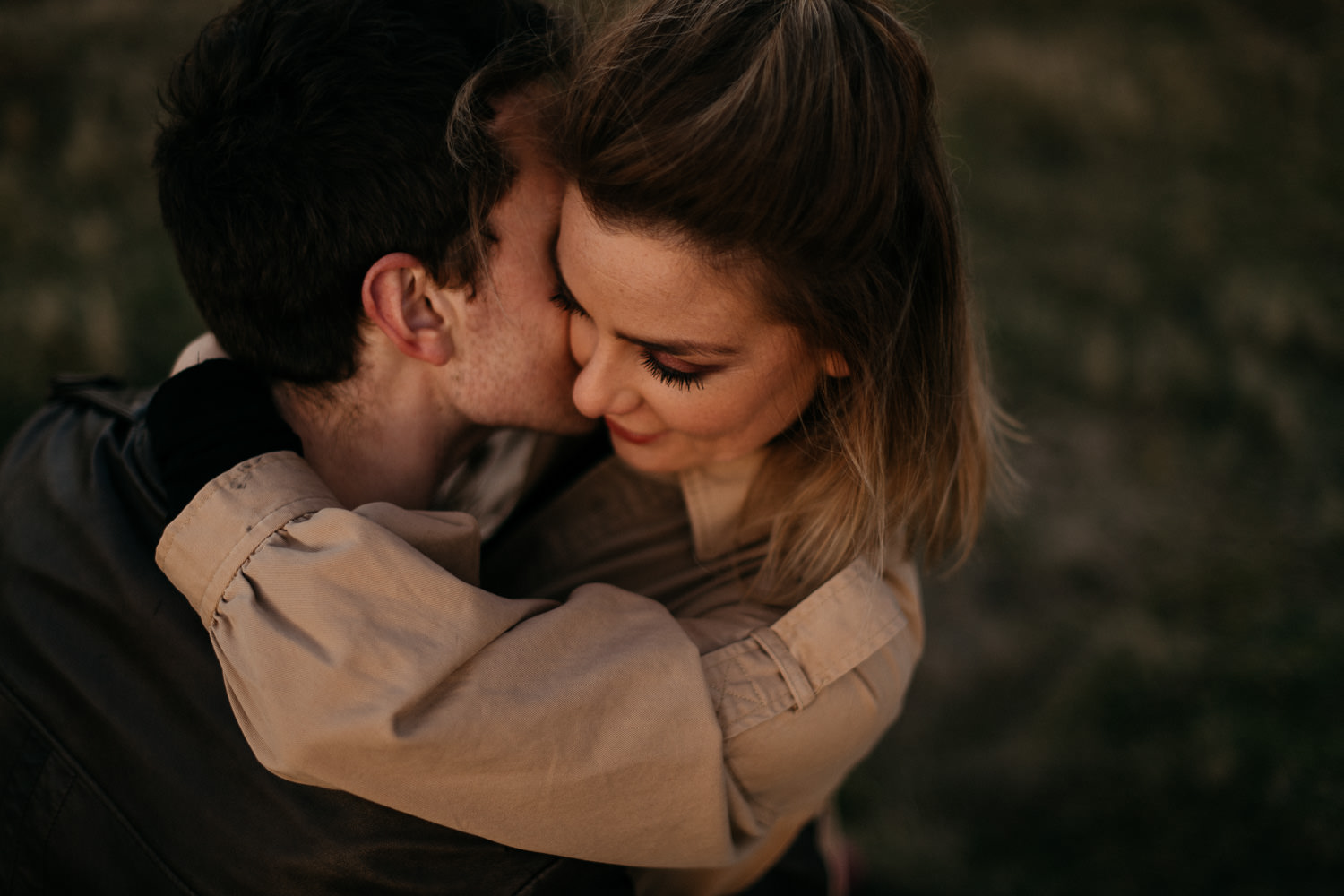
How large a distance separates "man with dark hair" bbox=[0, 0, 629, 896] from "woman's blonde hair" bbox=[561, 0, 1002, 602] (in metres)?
0.30

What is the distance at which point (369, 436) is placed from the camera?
224cm

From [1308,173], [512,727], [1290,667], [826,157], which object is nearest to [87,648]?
[512,727]

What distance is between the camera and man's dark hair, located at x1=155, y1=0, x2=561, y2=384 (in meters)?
A: 1.98

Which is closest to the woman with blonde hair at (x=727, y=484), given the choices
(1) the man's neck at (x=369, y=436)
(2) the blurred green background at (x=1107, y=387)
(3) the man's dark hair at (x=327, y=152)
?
(3) the man's dark hair at (x=327, y=152)

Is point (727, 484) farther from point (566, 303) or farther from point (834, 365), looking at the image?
point (566, 303)

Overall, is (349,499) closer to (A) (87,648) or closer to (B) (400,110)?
(A) (87,648)

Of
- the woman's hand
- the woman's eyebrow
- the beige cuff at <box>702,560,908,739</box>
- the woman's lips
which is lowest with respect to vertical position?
the beige cuff at <box>702,560,908,739</box>

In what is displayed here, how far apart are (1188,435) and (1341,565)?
0.98 m

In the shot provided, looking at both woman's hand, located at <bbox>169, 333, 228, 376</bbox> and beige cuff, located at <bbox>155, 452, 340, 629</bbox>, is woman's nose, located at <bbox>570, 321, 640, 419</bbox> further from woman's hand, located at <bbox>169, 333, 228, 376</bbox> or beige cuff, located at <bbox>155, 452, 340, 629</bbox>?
woman's hand, located at <bbox>169, 333, 228, 376</bbox>

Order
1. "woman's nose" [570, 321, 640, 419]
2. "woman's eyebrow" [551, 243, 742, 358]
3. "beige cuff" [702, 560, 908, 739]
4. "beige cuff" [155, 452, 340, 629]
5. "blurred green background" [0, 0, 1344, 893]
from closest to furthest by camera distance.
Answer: "beige cuff" [155, 452, 340, 629]
"beige cuff" [702, 560, 908, 739]
"woman's eyebrow" [551, 243, 742, 358]
"woman's nose" [570, 321, 640, 419]
"blurred green background" [0, 0, 1344, 893]

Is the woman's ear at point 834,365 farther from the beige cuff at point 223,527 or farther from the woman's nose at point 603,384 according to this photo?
the beige cuff at point 223,527

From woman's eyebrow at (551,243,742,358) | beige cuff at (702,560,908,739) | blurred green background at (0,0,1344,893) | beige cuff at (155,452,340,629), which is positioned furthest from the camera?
blurred green background at (0,0,1344,893)

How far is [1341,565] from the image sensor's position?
433 centimetres

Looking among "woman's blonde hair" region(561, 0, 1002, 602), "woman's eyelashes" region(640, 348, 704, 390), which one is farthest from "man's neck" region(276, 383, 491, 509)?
"woman's blonde hair" region(561, 0, 1002, 602)
